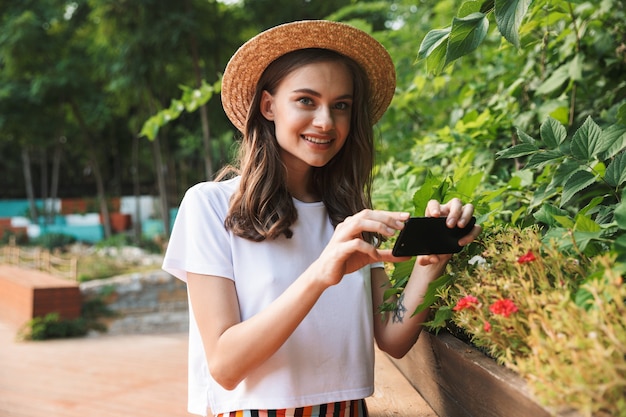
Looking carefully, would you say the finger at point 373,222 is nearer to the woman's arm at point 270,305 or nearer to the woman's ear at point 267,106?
the woman's arm at point 270,305

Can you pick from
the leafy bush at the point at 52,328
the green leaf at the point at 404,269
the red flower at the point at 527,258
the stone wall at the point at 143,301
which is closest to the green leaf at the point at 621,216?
the red flower at the point at 527,258

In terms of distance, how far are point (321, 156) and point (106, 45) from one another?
14.5m

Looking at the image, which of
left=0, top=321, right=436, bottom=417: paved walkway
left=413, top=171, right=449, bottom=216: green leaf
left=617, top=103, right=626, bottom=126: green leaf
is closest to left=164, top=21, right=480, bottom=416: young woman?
left=413, top=171, right=449, bottom=216: green leaf

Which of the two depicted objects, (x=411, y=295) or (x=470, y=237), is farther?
(x=411, y=295)

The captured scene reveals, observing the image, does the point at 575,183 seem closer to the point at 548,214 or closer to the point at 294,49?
the point at 548,214

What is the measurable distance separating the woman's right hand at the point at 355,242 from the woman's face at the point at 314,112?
0.40 meters

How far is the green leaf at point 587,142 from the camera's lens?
122 centimetres

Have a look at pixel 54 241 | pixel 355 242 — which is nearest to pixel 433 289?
pixel 355 242

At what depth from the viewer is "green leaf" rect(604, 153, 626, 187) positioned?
3.87 feet

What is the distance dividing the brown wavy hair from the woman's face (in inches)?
1.5

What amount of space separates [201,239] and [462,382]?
617mm

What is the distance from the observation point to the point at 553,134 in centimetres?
128

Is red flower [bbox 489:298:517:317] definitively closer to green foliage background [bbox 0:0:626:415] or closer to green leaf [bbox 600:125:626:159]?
green foliage background [bbox 0:0:626:415]

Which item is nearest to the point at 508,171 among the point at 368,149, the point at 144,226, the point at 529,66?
the point at 529,66
